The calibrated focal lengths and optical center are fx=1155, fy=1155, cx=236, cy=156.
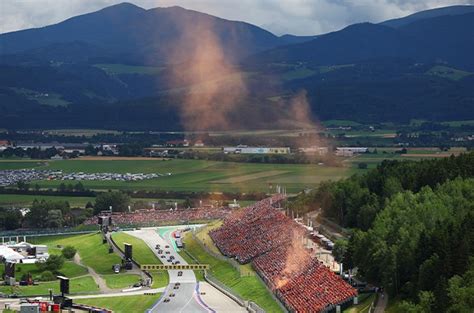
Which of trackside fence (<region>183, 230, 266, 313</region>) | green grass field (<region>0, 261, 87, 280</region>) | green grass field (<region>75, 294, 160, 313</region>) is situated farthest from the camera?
green grass field (<region>0, 261, 87, 280</region>)

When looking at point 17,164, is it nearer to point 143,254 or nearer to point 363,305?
point 143,254

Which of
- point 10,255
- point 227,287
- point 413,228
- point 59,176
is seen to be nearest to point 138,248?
point 10,255

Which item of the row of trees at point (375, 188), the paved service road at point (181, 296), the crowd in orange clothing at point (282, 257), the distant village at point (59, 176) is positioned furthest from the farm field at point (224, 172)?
the paved service road at point (181, 296)

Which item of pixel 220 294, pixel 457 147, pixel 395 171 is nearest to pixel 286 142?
pixel 457 147

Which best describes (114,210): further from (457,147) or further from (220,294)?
(457,147)

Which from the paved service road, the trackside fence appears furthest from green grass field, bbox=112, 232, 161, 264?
the trackside fence

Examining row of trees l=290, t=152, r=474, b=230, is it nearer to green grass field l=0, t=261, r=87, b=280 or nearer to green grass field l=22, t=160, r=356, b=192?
green grass field l=0, t=261, r=87, b=280
